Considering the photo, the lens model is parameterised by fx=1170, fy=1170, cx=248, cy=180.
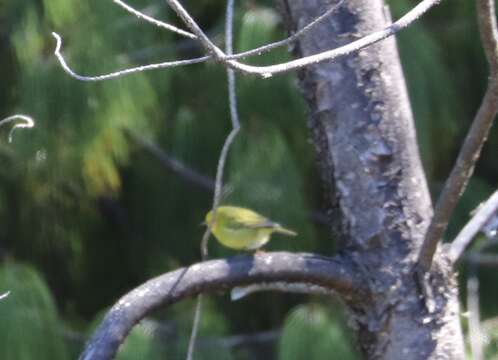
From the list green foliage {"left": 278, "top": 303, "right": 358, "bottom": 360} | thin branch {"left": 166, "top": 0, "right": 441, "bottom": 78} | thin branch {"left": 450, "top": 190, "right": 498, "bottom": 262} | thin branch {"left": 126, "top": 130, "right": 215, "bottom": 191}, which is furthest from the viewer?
thin branch {"left": 126, "top": 130, "right": 215, "bottom": 191}

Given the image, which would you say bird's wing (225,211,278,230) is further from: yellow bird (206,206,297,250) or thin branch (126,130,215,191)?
thin branch (126,130,215,191)

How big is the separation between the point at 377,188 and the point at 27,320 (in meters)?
0.63

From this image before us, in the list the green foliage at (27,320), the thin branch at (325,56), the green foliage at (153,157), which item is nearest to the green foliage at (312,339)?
the green foliage at (153,157)

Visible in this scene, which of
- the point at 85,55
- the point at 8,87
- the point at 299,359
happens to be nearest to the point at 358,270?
the point at 299,359

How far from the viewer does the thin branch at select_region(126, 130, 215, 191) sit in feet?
5.13

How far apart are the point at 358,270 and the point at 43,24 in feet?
2.28

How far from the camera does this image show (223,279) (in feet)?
2.81

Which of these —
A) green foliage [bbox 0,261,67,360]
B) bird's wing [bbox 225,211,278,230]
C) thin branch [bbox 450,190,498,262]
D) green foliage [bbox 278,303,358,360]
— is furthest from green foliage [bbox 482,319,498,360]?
green foliage [bbox 0,261,67,360]

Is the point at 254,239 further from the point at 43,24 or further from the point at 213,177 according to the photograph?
the point at 43,24

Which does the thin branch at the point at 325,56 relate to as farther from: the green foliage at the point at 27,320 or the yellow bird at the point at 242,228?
the green foliage at the point at 27,320

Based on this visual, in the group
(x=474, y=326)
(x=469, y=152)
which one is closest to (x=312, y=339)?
(x=474, y=326)

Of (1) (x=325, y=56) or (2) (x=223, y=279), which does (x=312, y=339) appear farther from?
(1) (x=325, y=56)

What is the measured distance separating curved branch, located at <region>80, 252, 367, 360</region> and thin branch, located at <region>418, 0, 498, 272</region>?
0.21 ft

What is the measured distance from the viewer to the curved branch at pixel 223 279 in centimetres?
81
